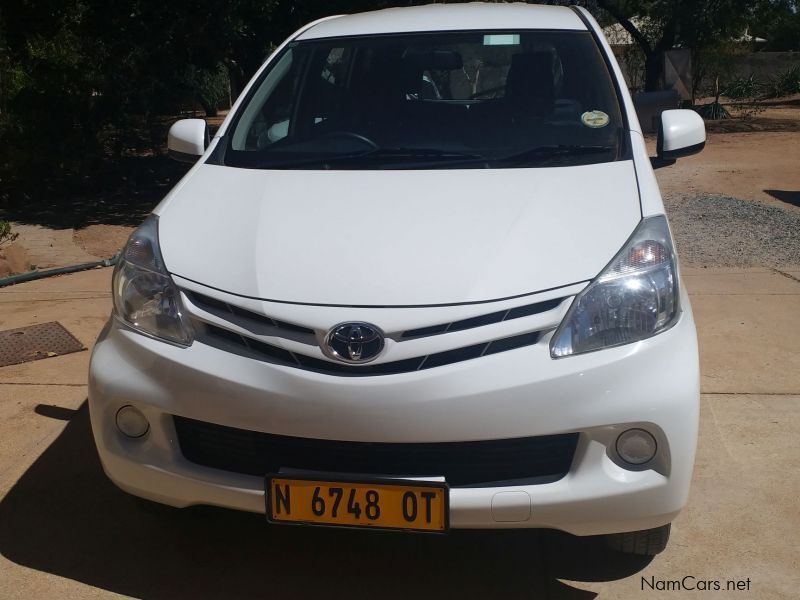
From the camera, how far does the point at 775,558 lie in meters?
3.19

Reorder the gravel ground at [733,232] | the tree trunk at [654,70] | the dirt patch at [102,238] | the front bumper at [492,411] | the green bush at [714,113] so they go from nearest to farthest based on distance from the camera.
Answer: the front bumper at [492,411] → the gravel ground at [733,232] → the dirt patch at [102,238] → the green bush at [714,113] → the tree trunk at [654,70]

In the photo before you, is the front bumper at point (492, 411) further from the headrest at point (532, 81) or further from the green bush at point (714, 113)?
the green bush at point (714, 113)

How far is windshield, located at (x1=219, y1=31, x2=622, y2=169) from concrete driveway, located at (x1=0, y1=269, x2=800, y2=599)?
52.3 inches

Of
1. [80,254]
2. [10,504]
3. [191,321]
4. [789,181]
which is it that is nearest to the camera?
[191,321]

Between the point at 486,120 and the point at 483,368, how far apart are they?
153 cm

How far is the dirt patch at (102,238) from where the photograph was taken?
950cm

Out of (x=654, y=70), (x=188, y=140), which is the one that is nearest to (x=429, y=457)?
(x=188, y=140)

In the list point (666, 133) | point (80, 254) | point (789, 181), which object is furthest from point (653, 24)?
point (666, 133)

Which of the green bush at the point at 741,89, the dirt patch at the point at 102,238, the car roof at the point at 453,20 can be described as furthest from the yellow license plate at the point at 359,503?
the green bush at the point at 741,89

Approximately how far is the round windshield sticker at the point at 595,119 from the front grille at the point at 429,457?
1.53m

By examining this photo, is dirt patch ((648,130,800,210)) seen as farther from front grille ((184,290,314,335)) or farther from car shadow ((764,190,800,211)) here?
front grille ((184,290,314,335))

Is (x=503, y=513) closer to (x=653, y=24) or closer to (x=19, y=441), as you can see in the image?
(x=19, y=441)

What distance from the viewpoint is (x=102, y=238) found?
405 inches

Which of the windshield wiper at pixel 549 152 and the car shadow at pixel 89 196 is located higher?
the windshield wiper at pixel 549 152
